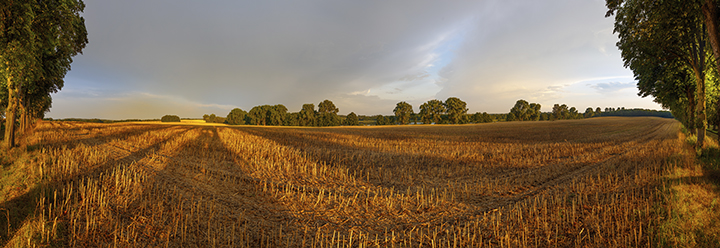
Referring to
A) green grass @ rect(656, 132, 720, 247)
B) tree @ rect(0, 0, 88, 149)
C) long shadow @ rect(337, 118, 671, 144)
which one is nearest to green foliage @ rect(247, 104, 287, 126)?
long shadow @ rect(337, 118, 671, 144)

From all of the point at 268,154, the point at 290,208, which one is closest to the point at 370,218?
the point at 290,208

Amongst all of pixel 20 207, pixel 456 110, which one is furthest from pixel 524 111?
pixel 20 207

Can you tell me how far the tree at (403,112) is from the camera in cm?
11181

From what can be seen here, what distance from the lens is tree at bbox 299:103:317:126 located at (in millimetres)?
99363

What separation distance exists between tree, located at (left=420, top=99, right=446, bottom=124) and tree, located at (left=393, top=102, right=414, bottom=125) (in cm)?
610

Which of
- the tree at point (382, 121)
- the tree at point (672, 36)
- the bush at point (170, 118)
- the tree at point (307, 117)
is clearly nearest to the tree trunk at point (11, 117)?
the tree at point (672, 36)

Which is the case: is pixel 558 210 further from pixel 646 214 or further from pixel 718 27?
pixel 718 27

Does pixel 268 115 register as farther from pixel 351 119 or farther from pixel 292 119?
pixel 351 119

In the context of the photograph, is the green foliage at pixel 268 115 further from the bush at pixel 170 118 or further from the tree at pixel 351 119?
the bush at pixel 170 118

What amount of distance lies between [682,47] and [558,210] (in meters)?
18.4

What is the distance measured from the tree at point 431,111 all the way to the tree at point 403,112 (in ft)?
20.0

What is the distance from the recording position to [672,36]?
42.9 ft

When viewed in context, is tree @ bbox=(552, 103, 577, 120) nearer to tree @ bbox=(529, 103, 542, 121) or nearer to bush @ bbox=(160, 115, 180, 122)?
tree @ bbox=(529, 103, 542, 121)

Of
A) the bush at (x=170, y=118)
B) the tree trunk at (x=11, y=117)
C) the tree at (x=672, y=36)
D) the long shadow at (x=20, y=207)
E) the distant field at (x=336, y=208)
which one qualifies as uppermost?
the tree at (x=672, y=36)
